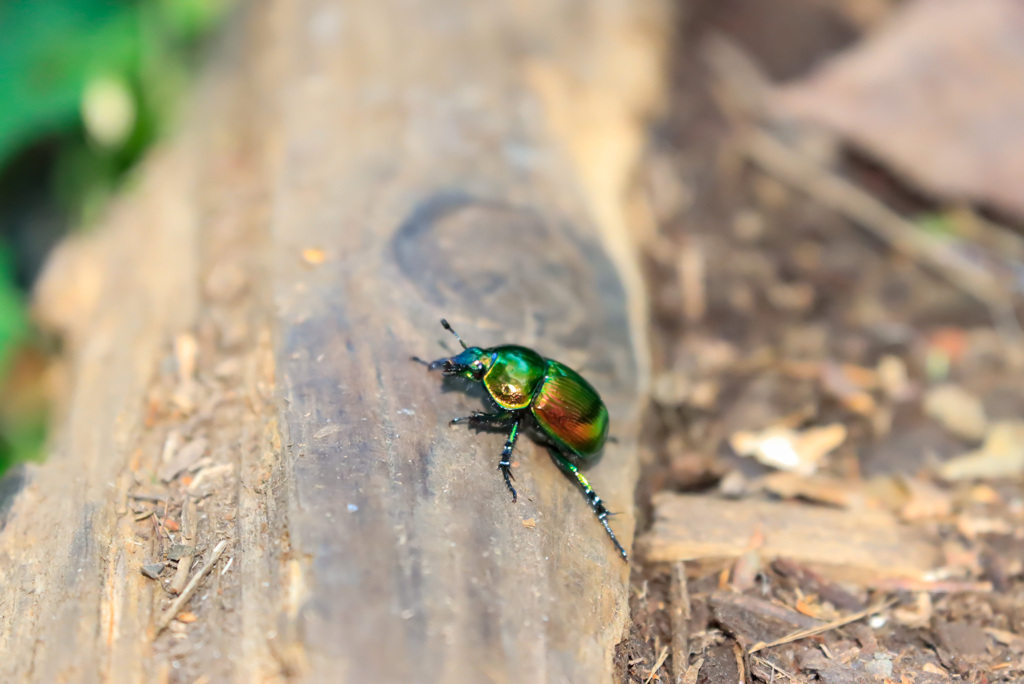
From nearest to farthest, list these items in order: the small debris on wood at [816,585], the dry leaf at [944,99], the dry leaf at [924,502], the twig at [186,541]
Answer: the twig at [186,541] → the small debris on wood at [816,585] → the dry leaf at [924,502] → the dry leaf at [944,99]

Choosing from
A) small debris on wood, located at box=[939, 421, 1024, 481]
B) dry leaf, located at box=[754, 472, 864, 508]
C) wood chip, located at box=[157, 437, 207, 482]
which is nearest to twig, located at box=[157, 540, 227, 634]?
wood chip, located at box=[157, 437, 207, 482]

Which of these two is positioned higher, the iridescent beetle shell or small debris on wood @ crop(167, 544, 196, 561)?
small debris on wood @ crop(167, 544, 196, 561)

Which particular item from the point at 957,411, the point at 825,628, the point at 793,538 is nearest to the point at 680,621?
the point at 825,628

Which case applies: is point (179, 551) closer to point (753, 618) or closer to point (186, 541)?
point (186, 541)

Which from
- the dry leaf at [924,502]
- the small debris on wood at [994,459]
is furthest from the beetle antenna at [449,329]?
the small debris on wood at [994,459]

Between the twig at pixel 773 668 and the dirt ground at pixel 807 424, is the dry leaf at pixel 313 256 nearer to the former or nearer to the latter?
the dirt ground at pixel 807 424

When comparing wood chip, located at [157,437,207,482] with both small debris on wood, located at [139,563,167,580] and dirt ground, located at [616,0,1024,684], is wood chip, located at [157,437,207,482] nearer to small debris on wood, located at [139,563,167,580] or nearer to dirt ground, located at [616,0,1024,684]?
small debris on wood, located at [139,563,167,580]
